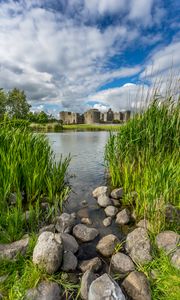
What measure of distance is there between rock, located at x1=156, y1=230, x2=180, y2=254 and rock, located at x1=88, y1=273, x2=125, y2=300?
34.4 inches

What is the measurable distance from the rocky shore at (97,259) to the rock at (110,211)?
627mm

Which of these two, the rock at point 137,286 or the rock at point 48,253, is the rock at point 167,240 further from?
the rock at point 48,253

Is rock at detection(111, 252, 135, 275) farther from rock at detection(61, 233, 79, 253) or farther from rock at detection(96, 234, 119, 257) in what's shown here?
rock at detection(61, 233, 79, 253)

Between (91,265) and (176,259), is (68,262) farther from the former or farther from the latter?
(176,259)

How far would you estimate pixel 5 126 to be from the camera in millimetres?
4316

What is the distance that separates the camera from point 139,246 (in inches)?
95.6

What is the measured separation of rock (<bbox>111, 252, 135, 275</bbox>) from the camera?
2.24 metres

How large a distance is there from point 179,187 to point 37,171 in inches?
96.8

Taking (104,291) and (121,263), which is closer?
(104,291)

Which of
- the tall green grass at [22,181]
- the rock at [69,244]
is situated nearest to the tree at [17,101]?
the tall green grass at [22,181]

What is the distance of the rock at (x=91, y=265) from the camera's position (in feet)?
7.44

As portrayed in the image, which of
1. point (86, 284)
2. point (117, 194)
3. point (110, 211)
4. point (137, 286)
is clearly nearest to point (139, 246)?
point (137, 286)

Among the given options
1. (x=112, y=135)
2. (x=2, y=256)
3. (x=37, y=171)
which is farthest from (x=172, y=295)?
(x=112, y=135)

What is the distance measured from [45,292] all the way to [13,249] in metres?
0.63
